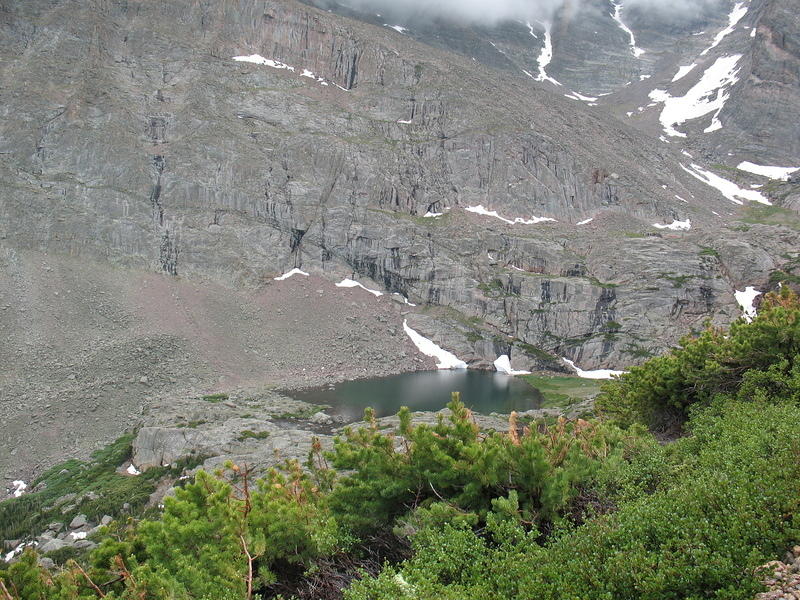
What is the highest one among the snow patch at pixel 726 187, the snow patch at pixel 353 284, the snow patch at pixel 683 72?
the snow patch at pixel 683 72

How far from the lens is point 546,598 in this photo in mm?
6363

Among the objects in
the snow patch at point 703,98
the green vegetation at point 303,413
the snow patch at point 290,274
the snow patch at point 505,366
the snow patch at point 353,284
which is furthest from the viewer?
the snow patch at point 703,98

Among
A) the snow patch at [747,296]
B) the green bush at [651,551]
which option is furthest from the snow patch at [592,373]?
the green bush at [651,551]

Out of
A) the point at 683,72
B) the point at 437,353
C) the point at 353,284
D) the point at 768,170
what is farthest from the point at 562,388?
the point at 683,72

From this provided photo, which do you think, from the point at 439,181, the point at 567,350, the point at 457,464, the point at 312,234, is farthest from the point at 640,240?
the point at 457,464

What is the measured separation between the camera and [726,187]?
432ft

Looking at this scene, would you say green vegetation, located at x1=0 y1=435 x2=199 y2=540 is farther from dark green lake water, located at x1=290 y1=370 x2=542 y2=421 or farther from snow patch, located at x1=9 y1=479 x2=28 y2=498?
dark green lake water, located at x1=290 y1=370 x2=542 y2=421

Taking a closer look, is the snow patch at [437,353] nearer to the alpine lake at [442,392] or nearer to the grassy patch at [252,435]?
the alpine lake at [442,392]

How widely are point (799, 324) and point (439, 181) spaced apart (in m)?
101

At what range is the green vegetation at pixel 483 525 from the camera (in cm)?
635

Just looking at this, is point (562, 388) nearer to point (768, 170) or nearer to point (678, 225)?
point (678, 225)

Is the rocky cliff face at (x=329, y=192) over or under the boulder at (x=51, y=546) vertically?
over

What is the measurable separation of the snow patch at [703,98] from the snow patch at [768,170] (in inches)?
770

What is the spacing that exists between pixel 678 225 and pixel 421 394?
73.8 m
